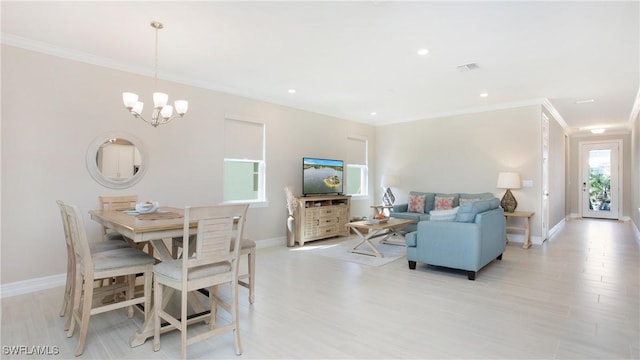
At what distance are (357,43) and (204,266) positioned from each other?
8.81 ft

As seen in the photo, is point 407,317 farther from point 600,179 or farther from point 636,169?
point 600,179

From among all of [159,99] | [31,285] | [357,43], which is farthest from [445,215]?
[31,285]

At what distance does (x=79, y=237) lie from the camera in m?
2.43

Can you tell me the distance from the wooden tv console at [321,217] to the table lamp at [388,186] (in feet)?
4.28

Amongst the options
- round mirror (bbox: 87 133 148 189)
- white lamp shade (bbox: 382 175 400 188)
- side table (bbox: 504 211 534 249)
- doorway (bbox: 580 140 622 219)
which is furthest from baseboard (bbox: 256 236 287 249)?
doorway (bbox: 580 140 622 219)

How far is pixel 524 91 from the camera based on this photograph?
17.6 ft

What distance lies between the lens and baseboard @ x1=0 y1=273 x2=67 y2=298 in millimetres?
3406

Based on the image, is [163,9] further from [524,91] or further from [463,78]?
[524,91]

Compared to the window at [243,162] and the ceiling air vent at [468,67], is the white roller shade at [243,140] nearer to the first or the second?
the window at [243,162]

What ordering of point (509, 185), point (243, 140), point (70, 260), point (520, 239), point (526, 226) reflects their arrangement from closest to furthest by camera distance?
point (70, 260)
point (243, 140)
point (526, 226)
point (509, 185)
point (520, 239)

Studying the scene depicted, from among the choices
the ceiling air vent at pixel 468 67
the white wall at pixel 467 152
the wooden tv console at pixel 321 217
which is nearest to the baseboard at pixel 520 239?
the white wall at pixel 467 152

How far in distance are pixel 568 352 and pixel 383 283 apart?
1840mm

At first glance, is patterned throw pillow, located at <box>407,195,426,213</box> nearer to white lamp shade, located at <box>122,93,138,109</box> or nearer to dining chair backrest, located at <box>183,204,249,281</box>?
dining chair backrest, located at <box>183,204,249,281</box>

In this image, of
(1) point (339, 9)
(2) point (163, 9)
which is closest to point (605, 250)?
(1) point (339, 9)
